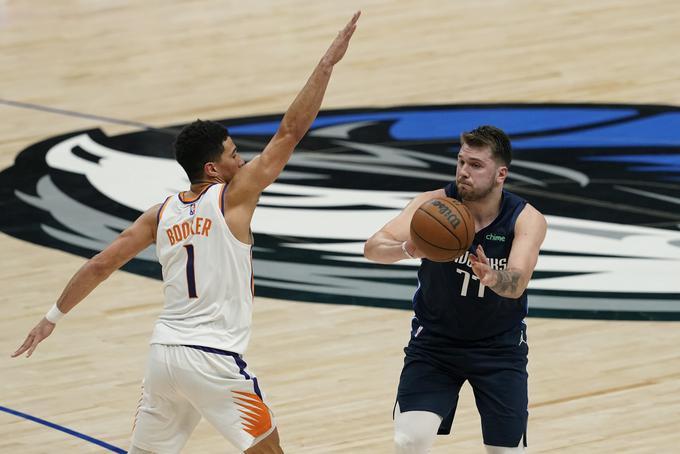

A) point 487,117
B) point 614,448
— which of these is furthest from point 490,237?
point 487,117

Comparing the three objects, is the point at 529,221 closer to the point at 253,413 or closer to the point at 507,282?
the point at 507,282

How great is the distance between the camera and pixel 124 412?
7938 mm

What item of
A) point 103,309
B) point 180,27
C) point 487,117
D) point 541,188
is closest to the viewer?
point 103,309

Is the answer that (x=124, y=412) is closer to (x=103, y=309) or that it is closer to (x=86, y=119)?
(x=103, y=309)

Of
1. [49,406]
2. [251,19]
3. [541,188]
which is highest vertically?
[251,19]

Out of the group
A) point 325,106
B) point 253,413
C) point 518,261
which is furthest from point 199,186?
point 325,106

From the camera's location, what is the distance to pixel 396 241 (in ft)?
19.3

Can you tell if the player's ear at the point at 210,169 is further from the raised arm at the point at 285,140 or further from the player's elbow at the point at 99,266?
the player's elbow at the point at 99,266

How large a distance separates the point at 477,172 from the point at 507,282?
0.53 metres

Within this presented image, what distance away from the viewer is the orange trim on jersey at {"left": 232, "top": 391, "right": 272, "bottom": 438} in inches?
230

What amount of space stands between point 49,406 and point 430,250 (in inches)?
126

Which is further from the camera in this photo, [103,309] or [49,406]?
[103,309]

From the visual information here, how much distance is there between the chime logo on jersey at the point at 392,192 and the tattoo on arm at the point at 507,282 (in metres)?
3.65

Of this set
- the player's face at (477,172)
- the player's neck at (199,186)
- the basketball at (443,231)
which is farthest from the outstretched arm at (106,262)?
the player's face at (477,172)
